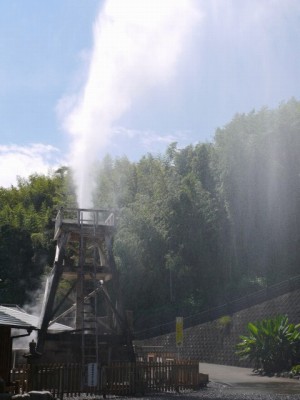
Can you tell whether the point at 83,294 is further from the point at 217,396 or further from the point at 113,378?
the point at 217,396

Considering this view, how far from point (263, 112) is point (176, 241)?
35.8 ft

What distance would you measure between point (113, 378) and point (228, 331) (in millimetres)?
15675

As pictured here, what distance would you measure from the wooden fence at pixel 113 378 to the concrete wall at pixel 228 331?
10.4 metres

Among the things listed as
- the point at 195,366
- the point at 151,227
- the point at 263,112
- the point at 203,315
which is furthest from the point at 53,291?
the point at 263,112

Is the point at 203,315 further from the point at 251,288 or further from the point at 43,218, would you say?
the point at 43,218

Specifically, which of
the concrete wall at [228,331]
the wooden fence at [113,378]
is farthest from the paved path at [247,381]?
the concrete wall at [228,331]

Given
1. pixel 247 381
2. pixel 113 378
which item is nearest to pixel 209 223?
pixel 247 381

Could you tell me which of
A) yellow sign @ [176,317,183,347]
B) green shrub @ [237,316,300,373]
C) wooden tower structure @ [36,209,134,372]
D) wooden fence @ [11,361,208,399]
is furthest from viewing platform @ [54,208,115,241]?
green shrub @ [237,316,300,373]

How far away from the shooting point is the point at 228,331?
3403 centimetres

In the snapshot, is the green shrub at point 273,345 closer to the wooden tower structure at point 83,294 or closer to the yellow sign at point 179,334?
the yellow sign at point 179,334

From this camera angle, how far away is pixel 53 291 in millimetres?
22797

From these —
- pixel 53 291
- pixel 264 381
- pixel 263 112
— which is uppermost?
pixel 263 112

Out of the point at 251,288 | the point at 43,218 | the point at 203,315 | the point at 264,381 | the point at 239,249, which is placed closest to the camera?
the point at 264,381

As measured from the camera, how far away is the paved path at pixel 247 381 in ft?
68.4
